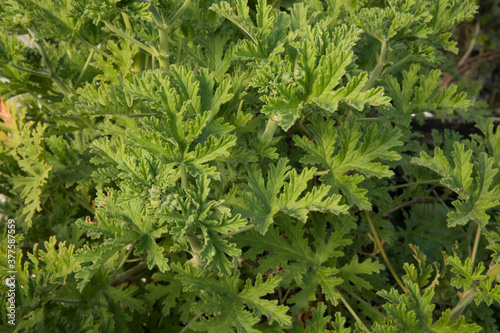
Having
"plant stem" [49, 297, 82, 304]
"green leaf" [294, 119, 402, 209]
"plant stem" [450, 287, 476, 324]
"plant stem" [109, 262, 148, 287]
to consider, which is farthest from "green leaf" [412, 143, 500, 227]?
"plant stem" [49, 297, 82, 304]

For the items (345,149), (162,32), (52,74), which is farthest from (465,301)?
(52,74)

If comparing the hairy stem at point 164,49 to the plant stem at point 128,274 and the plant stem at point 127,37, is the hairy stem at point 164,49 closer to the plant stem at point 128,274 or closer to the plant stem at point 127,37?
the plant stem at point 127,37

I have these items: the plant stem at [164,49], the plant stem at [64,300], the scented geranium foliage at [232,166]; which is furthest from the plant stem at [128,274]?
the plant stem at [164,49]

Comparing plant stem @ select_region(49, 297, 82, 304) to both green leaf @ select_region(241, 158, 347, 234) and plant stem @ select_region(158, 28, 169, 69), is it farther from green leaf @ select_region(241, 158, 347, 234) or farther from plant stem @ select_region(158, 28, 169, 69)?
plant stem @ select_region(158, 28, 169, 69)

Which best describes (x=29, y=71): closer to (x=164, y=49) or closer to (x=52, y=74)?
(x=52, y=74)

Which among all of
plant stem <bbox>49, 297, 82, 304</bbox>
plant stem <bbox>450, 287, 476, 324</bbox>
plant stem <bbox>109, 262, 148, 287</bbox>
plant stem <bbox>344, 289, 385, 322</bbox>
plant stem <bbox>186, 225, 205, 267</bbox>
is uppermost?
plant stem <bbox>186, 225, 205, 267</bbox>

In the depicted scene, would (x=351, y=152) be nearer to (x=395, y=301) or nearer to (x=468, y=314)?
(x=395, y=301)

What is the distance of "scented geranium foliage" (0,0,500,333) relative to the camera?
1187mm

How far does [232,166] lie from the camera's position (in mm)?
1486

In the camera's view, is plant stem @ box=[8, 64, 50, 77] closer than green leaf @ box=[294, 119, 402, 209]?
No

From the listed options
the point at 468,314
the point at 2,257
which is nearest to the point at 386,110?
the point at 468,314

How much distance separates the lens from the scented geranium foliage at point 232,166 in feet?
3.89

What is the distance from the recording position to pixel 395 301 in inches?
54.1

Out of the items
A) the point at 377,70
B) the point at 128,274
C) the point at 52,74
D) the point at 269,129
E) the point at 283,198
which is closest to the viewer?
the point at 283,198
